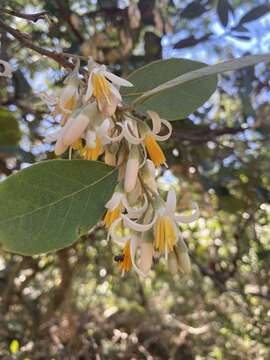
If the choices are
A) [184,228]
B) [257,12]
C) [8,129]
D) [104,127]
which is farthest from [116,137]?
[184,228]

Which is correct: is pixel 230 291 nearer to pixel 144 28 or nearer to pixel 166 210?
pixel 144 28

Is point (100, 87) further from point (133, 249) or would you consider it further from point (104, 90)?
point (133, 249)

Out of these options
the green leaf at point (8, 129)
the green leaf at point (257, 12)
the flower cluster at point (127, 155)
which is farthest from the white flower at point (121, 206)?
the green leaf at point (257, 12)

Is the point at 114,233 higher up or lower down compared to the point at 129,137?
lower down

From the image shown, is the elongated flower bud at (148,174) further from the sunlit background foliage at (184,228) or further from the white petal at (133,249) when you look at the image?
the sunlit background foliage at (184,228)

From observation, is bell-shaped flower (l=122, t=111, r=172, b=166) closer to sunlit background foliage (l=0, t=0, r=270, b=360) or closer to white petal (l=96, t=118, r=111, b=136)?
white petal (l=96, t=118, r=111, b=136)

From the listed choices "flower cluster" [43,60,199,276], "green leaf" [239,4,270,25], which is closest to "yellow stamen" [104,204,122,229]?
"flower cluster" [43,60,199,276]
